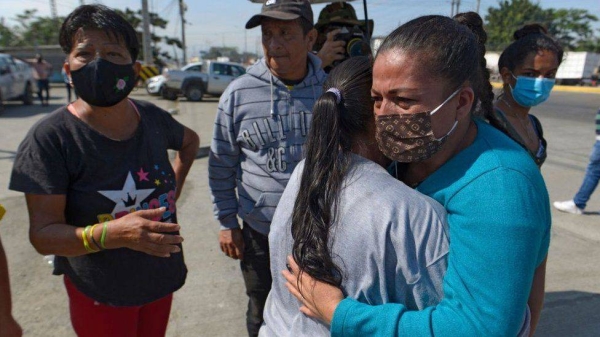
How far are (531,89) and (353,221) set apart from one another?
1.91 m

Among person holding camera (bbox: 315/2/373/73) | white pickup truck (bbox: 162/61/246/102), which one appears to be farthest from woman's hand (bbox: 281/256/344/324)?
white pickup truck (bbox: 162/61/246/102)

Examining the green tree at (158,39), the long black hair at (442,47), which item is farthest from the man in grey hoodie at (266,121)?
the green tree at (158,39)

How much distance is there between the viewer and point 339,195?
44.2 inches

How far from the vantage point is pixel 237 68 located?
19.1 metres

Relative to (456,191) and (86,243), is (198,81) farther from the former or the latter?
(456,191)

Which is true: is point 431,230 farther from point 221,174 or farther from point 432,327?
point 221,174

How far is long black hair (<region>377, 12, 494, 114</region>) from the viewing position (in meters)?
1.08

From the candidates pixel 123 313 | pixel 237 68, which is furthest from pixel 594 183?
pixel 237 68

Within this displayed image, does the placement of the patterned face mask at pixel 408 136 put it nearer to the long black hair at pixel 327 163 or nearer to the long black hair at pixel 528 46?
the long black hair at pixel 327 163

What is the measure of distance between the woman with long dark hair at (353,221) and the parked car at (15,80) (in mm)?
14635

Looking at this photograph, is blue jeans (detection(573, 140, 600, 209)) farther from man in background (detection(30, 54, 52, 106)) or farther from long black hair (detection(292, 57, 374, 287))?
man in background (detection(30, 54, 52, 106))

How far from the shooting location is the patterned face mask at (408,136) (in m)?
1.15

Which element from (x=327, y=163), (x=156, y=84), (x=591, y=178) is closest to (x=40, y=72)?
(x=156, y=84)

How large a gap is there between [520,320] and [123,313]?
1509mm
